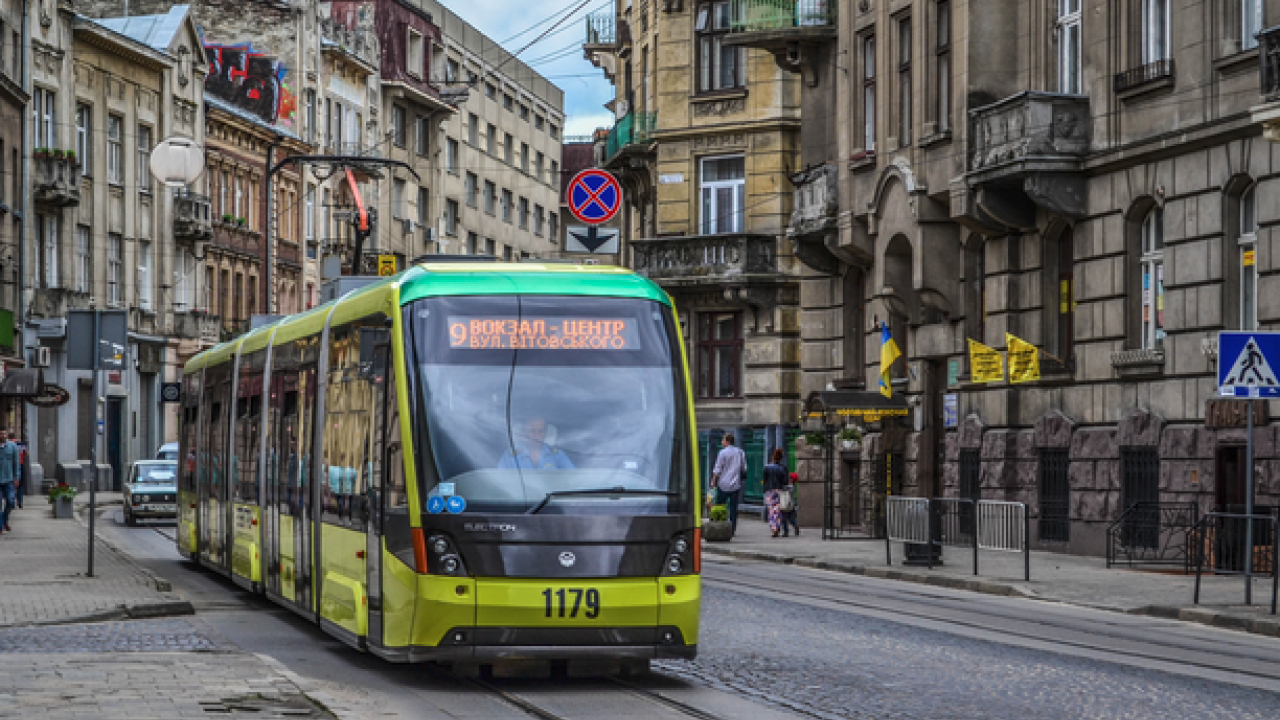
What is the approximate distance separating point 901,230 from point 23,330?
2614cm

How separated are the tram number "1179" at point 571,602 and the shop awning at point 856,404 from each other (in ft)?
70.3

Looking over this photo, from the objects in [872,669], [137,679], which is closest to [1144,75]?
[872,669]

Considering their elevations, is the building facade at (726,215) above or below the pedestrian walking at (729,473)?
above

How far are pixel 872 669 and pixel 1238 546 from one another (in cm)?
848

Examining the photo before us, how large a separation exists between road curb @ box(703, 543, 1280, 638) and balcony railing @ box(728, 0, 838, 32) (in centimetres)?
1254

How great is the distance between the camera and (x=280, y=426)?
1764cm

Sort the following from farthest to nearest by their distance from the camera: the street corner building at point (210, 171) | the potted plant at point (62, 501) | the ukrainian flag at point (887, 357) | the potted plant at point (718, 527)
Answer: the street corner building at point (210, 171)
the potted plant at point (62, 501)
the ukrainian flag at point (887, 357)
the potted plant at point (718, 527)

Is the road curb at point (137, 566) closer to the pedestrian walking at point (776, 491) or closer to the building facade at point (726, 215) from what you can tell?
the pedestrian walking at point (776, 491)

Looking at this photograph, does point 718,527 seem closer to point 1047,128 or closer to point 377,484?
point 1047,128

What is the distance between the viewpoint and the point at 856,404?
111 feet

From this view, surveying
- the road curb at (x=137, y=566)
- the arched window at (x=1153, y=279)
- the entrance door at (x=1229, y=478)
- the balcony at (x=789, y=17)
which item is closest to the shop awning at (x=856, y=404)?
the arched window at (x=1153, y=279)

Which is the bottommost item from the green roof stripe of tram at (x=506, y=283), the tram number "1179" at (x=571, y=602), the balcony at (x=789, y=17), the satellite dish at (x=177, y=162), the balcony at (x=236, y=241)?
the tram number "1179" at (x=571, y=602)

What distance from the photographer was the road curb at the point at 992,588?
17672mm

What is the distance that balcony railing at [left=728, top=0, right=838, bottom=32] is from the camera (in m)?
40.2
